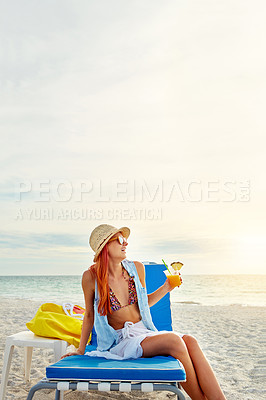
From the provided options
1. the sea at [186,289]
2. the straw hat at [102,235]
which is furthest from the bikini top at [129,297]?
the sea at [186,289]

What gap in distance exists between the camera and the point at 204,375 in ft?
8.26

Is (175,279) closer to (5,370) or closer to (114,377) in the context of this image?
(114,377)

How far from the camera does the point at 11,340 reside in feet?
10.7

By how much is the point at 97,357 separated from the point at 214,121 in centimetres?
1047

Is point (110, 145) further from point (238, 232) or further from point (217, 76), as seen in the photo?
point (238, 232)

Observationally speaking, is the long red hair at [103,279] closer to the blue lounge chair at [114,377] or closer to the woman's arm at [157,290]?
the woman's arm at [157,290]

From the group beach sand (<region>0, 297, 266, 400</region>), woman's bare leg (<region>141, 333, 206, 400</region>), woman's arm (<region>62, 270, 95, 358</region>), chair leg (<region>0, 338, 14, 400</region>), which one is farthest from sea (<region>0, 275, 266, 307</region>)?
woman's bare leg (<region>141, 333, 206, 400</region>)

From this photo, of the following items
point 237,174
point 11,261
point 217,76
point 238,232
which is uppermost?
point 217,76

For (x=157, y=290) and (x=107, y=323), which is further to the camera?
(x=157, y=290)

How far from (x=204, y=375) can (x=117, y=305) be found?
78 centimetres

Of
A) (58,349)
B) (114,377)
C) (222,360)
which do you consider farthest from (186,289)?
(114,377)

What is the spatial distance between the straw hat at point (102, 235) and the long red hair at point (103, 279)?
0.15 feet

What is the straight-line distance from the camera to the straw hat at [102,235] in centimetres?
300

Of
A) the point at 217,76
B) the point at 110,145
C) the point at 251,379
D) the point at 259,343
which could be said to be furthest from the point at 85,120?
the point at 251,379
